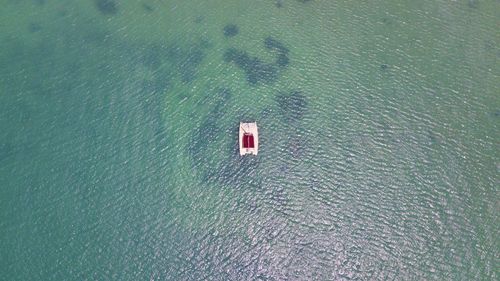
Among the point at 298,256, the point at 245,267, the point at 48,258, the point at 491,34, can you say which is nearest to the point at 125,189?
the point at 48,258

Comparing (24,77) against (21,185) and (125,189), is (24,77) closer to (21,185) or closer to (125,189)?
(21,185)

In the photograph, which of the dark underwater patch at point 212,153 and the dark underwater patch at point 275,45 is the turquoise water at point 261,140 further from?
the dark underwater patch at point 275,45

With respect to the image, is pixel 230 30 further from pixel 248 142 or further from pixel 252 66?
pixel 248 142

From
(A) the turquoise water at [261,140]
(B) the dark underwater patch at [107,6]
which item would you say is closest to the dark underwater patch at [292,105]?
(A) the turquoise water at [261,140]

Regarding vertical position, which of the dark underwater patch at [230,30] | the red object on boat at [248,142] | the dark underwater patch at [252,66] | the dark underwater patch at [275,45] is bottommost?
the red object on boat at [248,142]

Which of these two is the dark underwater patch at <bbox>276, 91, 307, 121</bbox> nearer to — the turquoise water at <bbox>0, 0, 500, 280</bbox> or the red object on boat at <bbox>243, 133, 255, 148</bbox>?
the turquoise water at <bbox>0, 0, 500, 280</bbox>

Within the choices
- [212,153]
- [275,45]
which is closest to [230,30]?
[275,45]
